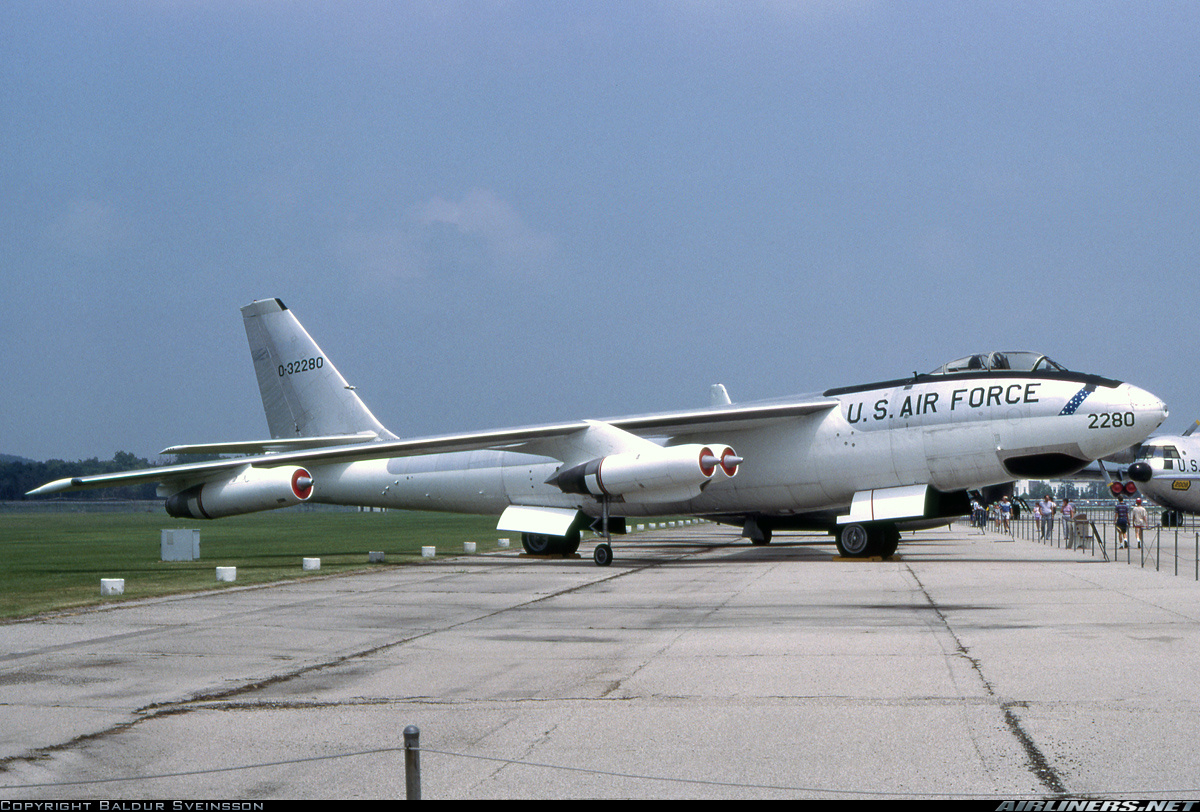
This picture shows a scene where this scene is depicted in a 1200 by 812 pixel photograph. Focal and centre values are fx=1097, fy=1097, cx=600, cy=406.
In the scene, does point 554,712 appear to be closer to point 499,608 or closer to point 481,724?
point 481,724

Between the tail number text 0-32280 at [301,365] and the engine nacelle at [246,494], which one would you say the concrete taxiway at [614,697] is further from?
the tail number text 0-32280 at [301,365]

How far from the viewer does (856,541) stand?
2267cm

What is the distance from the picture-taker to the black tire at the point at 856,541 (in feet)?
74.0

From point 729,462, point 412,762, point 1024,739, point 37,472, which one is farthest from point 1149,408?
point 37,472

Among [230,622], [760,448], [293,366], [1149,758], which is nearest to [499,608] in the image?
[230,622]

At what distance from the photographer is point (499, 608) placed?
13.8m

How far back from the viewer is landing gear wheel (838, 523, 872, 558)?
22547 mm

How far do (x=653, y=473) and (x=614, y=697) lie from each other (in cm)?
1381

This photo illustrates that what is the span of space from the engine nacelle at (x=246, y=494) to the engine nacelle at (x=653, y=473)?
5406mm

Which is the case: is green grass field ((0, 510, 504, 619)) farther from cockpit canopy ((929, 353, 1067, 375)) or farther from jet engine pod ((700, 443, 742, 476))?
cockpit canopy ((929, 353, 1067, 375))

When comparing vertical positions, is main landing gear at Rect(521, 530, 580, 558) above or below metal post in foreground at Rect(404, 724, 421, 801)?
below

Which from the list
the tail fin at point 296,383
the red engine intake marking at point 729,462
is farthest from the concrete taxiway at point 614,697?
the tail fin at point 296,383

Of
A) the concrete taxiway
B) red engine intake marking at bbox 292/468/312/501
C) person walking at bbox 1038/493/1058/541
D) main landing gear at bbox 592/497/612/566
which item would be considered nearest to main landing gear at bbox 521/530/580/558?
main landing gear at bbox 592/497/612/566

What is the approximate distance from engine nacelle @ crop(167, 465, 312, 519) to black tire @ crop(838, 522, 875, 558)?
1107 cm
